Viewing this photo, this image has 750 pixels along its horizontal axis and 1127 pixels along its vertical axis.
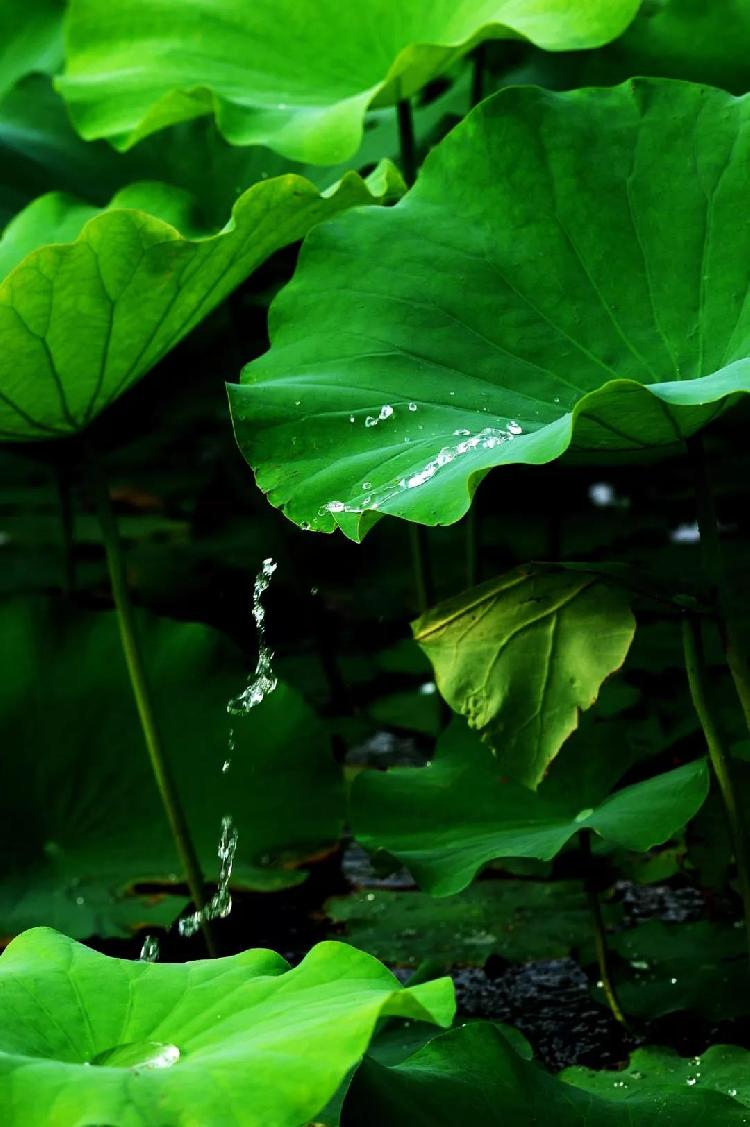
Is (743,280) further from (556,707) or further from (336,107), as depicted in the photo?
(336,107)

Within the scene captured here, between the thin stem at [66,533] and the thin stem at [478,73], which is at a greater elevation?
the thin stem at [478,73]

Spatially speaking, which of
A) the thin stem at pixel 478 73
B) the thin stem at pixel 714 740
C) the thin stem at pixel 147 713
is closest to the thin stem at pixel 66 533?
the thin stem at pixel 147 713

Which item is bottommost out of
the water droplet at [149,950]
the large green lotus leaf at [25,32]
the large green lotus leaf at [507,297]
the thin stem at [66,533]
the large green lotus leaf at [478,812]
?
the water droplet at [149,950]

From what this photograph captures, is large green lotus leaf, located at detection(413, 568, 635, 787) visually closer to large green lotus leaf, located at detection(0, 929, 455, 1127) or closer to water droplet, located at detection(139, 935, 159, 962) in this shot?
large green lotus leaf, located at detection(0, 929, 455, 1127)

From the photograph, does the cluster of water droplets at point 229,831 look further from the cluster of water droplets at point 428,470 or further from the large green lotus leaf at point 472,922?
the cluster of water droplets at point 428,470

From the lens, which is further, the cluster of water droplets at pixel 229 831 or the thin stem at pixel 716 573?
the cluster of water droplets at pixel 229 831

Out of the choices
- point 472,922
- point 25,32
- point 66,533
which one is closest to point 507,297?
point 472,922

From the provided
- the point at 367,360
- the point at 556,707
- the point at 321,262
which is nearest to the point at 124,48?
the point at 321,262
